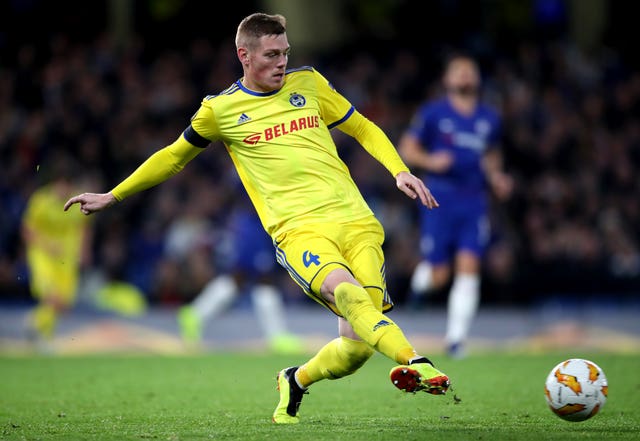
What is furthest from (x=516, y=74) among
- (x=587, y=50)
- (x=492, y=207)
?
(x=492, y=207)

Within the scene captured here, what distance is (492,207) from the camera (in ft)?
53.9

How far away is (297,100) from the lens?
6270 millimetres

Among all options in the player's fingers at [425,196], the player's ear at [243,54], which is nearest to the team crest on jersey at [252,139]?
the player's ear at [243,54]

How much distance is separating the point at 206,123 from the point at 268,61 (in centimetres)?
52

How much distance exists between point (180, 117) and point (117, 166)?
1.62 m

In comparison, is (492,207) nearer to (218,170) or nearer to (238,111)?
(218,170)

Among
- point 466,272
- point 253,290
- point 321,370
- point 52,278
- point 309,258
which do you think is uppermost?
point 52,278

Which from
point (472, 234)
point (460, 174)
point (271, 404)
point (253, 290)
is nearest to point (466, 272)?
point (472, 234)

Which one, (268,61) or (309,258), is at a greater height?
(268,61)

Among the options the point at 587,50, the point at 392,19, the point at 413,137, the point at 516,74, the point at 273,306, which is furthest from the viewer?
the point at 392,19

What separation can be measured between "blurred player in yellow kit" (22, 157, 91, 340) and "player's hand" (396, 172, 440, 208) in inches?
351

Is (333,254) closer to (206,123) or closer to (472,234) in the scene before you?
(206,123)

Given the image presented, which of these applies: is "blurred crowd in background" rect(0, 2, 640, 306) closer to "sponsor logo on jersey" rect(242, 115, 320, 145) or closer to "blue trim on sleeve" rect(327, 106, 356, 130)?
"blue trim on sleeve" rect(327, 106, 356, 130)

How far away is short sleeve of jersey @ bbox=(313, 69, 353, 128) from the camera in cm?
639
